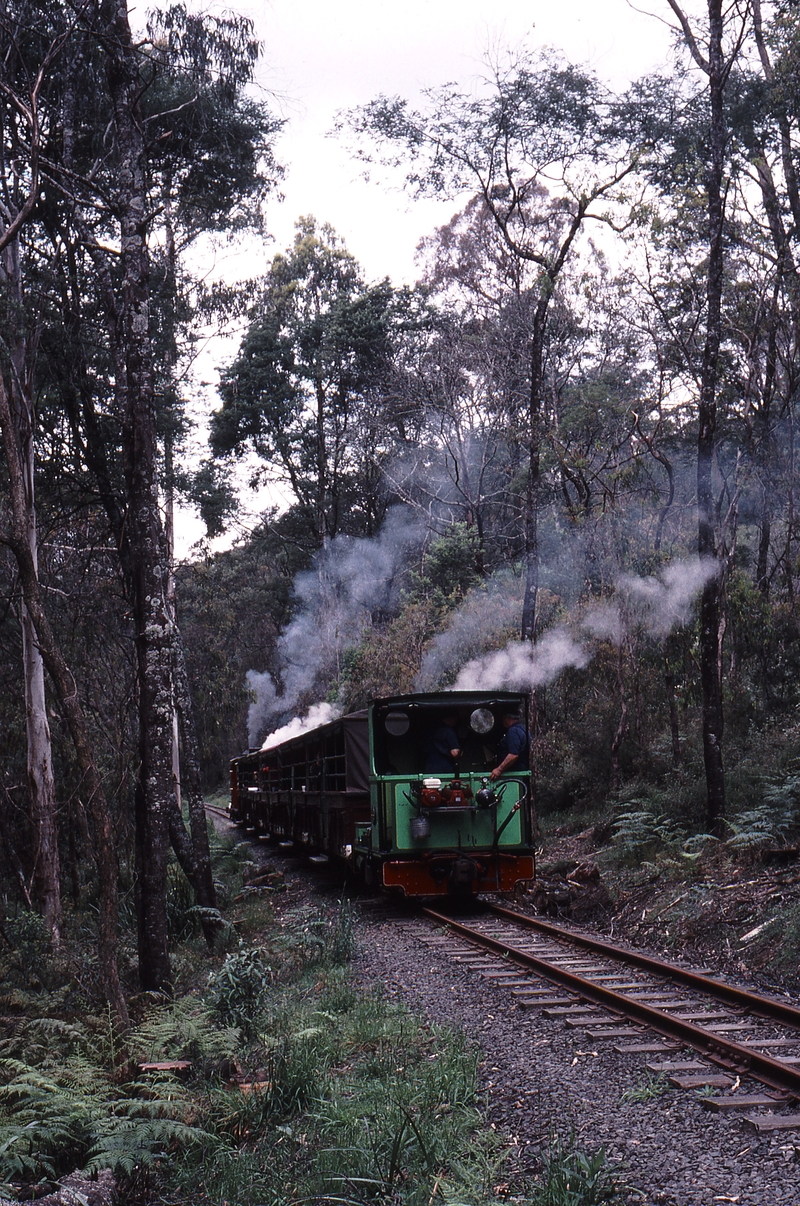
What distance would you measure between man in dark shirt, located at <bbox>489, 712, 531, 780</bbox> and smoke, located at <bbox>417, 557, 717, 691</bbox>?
2.98m

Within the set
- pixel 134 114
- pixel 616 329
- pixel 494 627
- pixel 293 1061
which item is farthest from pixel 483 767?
pixel 616 329

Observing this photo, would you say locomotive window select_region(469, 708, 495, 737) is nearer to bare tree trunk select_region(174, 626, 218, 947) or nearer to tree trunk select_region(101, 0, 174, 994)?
bare tree trunk select_region(174, 626, 218, 947)

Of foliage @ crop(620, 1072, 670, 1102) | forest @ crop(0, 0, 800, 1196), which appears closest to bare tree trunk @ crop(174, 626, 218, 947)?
forest @ crop(0, 0, 800, 1196)

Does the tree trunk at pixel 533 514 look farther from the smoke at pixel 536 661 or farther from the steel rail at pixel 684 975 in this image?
the steel rail at pixel 684 975

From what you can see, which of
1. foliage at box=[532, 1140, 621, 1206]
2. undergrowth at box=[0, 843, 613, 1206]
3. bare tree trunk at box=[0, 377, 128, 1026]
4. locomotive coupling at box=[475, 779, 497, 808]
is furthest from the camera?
locomotive coupling at box=[475, 779, 497, 808]

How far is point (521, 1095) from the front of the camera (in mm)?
5496

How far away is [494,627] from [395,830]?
37.3ft

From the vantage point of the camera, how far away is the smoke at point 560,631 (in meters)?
17.0

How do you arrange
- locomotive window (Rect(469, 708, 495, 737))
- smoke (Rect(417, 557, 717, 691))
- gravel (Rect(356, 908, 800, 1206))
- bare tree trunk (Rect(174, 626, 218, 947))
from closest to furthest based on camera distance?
gravel (Rect(356, 908, 800, 1206)) < locomotive window (Rect(469, 708, 495, 737)) < bare tree trunk (Rect(174, 626, 218, 947)) < smoke (Rect(417, 557, 717, 691))

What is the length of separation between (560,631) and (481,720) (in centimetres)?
709

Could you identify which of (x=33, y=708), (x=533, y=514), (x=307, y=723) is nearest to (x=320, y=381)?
(x=307, y=723)

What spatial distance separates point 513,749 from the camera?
38.9 ft

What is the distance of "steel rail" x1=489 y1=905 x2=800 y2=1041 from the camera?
6.69 metres

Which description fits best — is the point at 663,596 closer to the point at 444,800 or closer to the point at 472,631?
the point at 444,800
